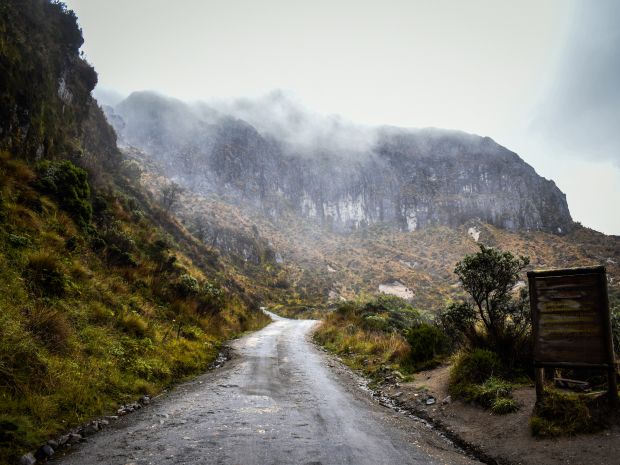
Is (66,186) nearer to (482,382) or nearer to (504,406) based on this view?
(482,382)

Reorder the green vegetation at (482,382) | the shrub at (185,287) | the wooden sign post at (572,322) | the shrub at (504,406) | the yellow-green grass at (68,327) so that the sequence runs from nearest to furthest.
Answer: the yellow-green grass at (68,327), the wooden sign post at (572,322), the shrub at (504,406), the green vegetation at (482,382), the shrub at (185,287)

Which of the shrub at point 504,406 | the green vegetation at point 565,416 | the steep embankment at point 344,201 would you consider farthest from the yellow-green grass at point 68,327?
the steep embankment at point 344,201

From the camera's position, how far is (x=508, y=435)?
19.0 ft

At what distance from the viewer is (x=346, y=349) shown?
58.1 ft

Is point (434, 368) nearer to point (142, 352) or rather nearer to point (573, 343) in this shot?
point (573, 343)

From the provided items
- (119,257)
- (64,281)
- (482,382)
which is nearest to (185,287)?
(119,257)

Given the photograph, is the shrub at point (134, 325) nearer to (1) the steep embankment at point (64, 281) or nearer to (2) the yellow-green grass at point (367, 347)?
(1) the steep embankment at point (64, 281)

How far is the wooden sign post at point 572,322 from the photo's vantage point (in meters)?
5.63

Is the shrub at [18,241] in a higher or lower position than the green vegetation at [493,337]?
higher

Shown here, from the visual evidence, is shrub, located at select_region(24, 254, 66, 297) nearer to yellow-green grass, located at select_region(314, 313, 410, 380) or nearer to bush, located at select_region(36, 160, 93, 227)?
bush, located at select_region(36, 160, 93, 227)

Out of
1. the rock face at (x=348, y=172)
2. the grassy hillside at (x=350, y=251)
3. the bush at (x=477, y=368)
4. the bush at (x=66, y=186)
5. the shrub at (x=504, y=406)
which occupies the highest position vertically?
the rock face at (x=348, y=172)

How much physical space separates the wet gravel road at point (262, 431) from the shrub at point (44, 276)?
352 cm

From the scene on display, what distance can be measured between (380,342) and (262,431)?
1087 cm

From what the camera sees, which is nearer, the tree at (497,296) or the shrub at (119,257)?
the tree at (497,296)
